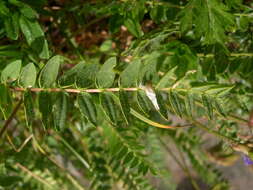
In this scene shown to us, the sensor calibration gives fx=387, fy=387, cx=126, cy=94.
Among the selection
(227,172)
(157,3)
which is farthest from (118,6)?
(227,172)

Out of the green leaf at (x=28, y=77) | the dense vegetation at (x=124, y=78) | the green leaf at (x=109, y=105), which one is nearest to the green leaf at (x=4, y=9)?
the dense vegetation at (x=124, y=78)

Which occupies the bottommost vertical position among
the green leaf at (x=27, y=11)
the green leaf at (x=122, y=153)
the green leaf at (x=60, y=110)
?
the green leaf at (x=122, y=153)

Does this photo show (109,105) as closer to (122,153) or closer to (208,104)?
(208,104)

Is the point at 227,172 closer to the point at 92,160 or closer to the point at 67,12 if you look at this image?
the point at 92,160

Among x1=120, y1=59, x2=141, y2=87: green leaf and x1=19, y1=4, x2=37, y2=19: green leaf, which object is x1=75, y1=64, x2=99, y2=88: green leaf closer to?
x1=120, y1=59, x2=141, y2=87: green leaf

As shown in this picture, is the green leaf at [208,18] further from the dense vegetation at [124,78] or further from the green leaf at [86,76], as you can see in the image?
the green leaf at [86,76]

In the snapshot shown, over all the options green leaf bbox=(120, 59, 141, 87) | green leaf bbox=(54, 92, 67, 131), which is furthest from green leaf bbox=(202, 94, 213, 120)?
green leaf bbox=(54, 92, 67, 131)
